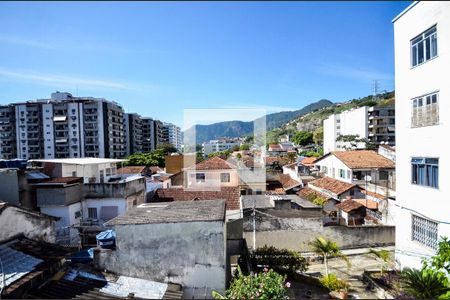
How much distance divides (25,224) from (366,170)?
2537 centimetres

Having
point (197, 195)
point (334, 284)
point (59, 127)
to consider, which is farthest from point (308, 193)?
point (59, 127)

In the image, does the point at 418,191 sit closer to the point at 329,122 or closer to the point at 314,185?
the point at 314,185

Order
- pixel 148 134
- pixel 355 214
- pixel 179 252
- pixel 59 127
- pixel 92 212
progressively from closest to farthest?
pixel 179 252 < pixel 92 212 < pixel 355 214 < pixel 59 127 < pixel 148 134

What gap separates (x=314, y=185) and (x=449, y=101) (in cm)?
1980

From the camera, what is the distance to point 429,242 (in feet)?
31.0

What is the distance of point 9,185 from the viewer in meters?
13.1

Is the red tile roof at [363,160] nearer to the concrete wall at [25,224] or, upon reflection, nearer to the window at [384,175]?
the window at [384,175]

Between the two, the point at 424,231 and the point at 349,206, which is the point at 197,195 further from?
the point at 424,231

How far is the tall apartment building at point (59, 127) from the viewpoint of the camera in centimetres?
5647

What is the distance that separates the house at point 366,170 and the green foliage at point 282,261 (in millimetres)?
14617

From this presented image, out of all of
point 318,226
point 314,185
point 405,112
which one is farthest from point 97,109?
point 405,112

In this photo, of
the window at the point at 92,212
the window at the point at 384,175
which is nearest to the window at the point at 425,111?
the window at the point at 92,212

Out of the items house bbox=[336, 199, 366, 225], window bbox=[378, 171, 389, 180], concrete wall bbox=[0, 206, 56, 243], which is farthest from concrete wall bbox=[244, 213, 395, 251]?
window bbox=[378, 171, 389, 180]

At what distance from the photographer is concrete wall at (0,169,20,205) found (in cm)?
1305
